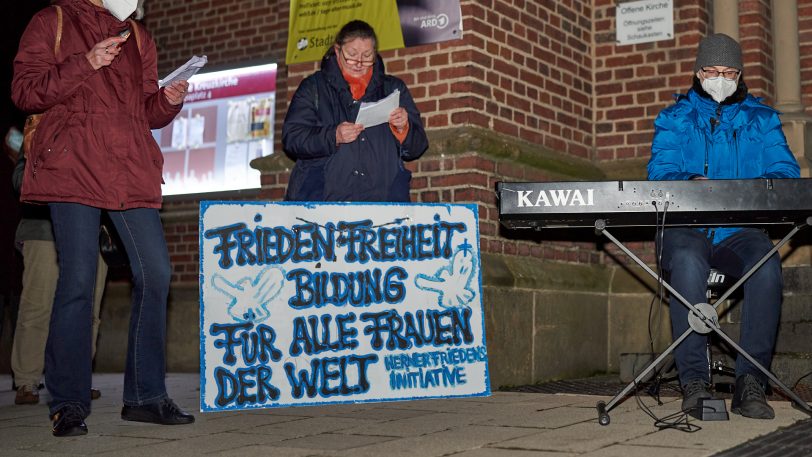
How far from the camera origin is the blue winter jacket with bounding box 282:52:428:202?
15.6ft

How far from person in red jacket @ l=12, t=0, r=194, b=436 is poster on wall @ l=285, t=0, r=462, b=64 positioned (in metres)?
1.96

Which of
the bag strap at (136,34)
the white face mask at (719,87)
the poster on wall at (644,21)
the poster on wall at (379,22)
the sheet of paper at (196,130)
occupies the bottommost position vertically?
the white face mask at (719,87)

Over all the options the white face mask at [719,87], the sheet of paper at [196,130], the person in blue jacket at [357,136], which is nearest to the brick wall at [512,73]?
the person in blue jacket at [357,136]

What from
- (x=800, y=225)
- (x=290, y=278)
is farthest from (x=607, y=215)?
(x=290, y=278)

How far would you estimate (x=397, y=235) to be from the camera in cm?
465

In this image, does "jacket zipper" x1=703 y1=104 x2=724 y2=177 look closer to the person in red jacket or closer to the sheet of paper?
the person in red jacket

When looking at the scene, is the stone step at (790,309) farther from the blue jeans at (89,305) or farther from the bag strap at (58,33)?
the bag strap at (58,33)

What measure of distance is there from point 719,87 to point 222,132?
502cm

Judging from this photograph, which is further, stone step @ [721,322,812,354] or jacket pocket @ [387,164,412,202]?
stone step @ [721,322,812,354]

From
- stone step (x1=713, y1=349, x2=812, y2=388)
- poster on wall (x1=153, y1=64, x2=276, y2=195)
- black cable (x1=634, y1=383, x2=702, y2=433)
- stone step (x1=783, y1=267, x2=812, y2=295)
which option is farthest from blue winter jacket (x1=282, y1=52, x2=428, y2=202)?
poster on wall (x1=153, y1=64, x2=276, y2=195)

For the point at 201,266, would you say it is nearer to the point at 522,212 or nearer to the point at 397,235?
the point at 397,235

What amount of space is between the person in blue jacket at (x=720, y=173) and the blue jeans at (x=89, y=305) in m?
2.03

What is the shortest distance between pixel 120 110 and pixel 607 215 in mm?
1873

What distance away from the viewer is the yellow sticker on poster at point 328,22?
18.6 feet
